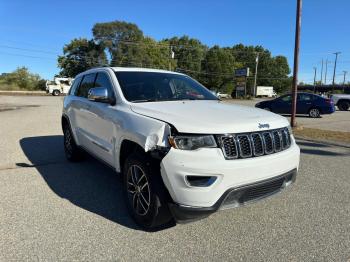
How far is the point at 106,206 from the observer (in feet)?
14.5

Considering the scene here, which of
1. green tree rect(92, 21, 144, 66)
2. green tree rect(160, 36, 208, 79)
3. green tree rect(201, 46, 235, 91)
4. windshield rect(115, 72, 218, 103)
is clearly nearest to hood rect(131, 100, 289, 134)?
windshield rect(115, 72, 218, 103)

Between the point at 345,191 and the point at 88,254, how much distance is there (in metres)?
3.89

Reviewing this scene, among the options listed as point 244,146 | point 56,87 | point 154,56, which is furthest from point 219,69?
point 244,146

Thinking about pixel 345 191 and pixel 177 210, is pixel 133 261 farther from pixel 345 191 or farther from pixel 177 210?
pixel 345 191

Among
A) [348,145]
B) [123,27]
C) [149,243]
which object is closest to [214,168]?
[149,243]

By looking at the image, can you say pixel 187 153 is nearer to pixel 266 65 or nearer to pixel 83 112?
pixel 83 112

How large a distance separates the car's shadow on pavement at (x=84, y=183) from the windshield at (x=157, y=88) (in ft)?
4.69

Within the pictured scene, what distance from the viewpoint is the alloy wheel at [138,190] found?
3637mm

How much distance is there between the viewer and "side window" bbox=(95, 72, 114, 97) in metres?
4.70

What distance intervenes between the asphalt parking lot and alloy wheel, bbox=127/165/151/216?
0.76ft

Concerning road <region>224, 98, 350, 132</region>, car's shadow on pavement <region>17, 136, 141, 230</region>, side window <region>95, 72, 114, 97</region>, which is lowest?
road <region>224, 98, 350, 132</region>

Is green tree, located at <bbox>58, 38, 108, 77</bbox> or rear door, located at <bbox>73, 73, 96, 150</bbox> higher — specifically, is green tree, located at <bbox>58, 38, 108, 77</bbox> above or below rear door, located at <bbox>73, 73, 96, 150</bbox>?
above

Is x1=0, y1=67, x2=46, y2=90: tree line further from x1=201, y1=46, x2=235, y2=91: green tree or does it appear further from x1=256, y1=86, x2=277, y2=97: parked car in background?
x1=256, y1=86, x2=277, y2=97: parked car in background

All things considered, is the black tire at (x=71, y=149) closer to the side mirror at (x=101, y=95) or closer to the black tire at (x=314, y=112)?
the side mirror at (x=101, y=95)
